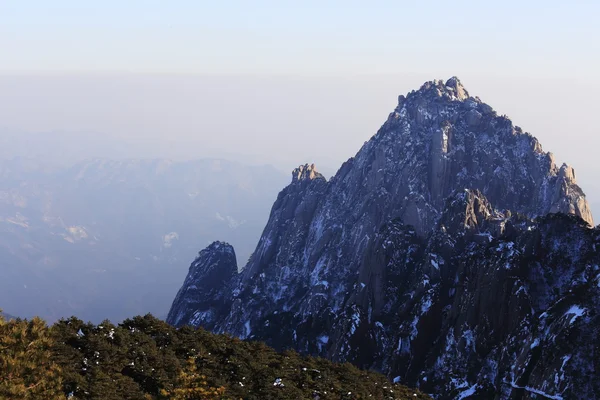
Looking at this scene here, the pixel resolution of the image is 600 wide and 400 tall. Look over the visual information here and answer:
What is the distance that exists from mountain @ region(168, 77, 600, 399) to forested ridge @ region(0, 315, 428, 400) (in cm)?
2980

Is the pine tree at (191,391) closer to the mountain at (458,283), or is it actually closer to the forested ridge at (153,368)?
the forested ridge at (153,368)

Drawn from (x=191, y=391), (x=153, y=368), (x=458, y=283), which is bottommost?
(x=191, y=391)

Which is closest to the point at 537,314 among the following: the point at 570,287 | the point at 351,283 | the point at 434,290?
the point at 570,287

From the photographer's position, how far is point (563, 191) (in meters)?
177

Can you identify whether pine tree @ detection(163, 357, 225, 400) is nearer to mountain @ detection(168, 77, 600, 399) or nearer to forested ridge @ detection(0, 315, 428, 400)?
forested ridge @ detection(0, 315, 428, 400)

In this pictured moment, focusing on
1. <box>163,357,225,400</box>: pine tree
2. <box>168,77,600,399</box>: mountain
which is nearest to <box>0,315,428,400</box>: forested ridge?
<box>163,357,225,400</box>: pine tree

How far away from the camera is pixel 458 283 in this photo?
12706 centimetres

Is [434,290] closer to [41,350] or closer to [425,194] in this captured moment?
[425,194]

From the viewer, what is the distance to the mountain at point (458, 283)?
96.4 m

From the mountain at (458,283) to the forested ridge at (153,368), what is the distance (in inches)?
1173

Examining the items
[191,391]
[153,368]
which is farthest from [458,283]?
[191,391]

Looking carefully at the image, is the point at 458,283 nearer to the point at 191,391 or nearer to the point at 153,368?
the point at 153,368

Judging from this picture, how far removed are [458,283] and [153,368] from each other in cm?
8320

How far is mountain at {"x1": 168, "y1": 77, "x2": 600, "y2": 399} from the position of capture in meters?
96.4
